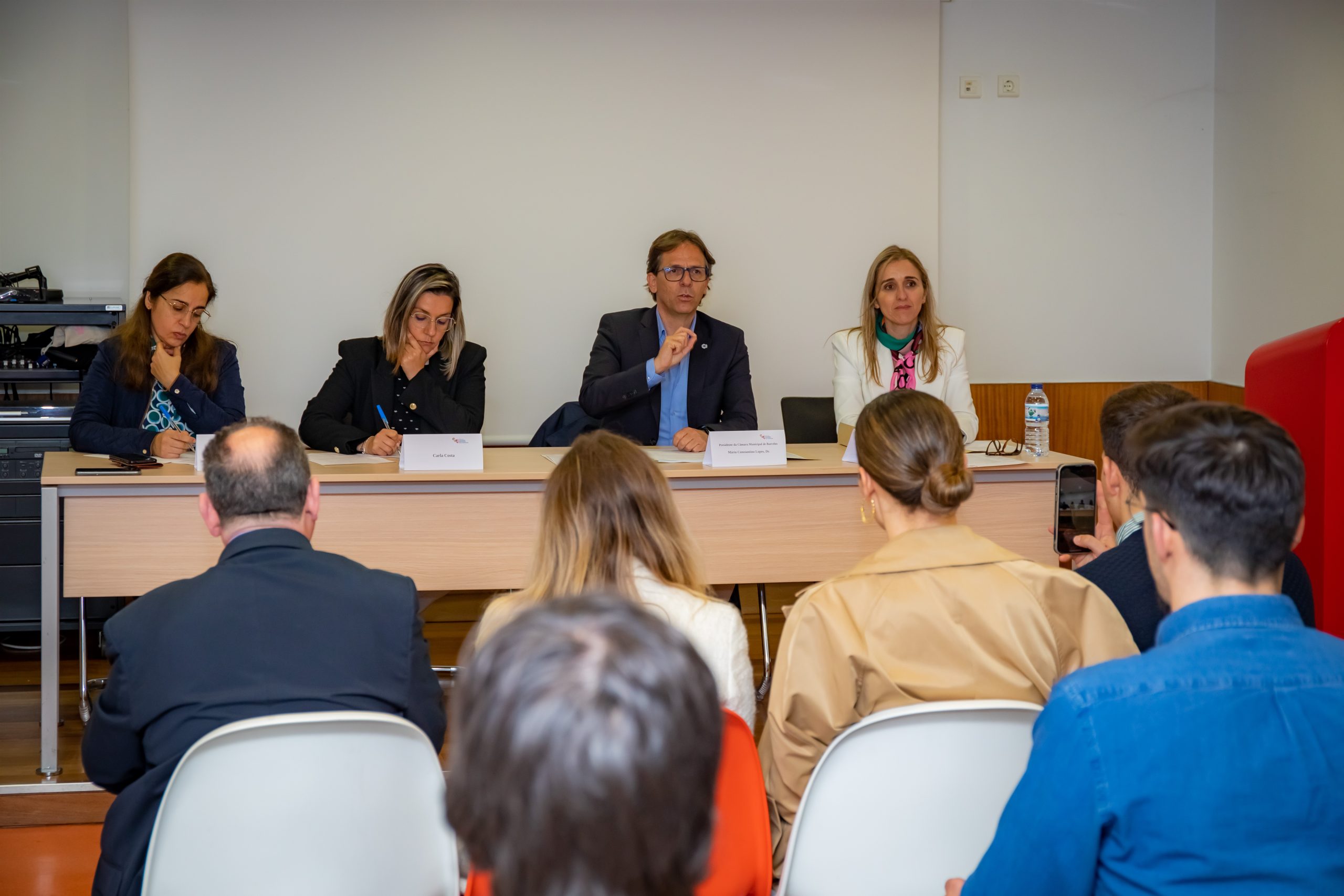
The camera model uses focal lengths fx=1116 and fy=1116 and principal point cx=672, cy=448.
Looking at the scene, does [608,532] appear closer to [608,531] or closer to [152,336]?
[608,531]

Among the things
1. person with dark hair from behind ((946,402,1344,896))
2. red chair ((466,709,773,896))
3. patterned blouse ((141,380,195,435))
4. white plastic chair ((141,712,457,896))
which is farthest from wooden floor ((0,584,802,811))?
person with dark hair from behind ((946,402,1344,896))

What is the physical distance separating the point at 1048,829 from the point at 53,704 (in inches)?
103

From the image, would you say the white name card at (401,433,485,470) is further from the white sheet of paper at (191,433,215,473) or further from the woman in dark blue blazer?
the woman in dark blue blazer

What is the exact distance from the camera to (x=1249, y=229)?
4.64 m

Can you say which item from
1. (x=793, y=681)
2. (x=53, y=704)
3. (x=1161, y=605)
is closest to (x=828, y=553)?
(x=1161, y=605)

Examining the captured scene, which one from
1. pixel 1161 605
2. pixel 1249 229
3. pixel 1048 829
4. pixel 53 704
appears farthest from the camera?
pixel 1249 229

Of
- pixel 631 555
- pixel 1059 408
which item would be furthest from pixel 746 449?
pixel 1059 408

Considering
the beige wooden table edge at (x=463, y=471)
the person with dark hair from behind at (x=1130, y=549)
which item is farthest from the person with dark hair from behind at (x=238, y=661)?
the beige wooden table edge at (x=463, y=471)

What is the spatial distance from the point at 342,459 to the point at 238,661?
1.89m

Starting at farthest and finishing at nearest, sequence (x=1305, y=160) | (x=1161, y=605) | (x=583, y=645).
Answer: (x=1305, y=160) → (x=1161, y=605) → (x=583, y=645)

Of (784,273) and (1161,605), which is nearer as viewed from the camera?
(1161,605)

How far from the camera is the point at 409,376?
376 cm

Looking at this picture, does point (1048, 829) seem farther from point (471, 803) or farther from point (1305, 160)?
point (1305, 160)

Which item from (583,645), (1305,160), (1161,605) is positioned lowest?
(1161,605)
